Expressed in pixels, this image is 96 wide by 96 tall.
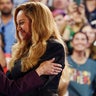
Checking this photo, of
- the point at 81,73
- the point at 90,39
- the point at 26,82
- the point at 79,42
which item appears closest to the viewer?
the point at 26,82

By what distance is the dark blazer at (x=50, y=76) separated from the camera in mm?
1885

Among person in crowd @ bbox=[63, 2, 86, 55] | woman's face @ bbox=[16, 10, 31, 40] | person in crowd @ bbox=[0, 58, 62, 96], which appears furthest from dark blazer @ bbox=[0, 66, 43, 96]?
person in crowd @ bbox=[63, 2, 86, 55]

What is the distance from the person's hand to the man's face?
295cm

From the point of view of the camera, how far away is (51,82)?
6.20 feet

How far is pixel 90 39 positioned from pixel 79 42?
34 centimetres

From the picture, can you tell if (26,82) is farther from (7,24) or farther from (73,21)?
(73,21)

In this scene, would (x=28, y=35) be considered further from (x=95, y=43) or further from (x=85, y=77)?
(x=95, y=43)

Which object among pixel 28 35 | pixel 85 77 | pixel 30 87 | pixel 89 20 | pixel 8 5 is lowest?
pixel 85 77

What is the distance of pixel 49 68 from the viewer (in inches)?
75.0

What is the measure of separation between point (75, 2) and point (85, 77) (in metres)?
1.26

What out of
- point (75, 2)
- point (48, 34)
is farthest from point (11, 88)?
point (75, 2)

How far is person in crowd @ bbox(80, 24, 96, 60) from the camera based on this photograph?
4.65 metres

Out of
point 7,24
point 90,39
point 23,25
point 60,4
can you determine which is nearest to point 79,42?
point 90,39

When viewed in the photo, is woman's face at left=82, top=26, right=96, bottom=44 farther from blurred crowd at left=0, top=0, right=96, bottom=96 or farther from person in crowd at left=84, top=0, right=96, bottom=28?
person in crowd at left=84, top=0, right=96, bottom=28
